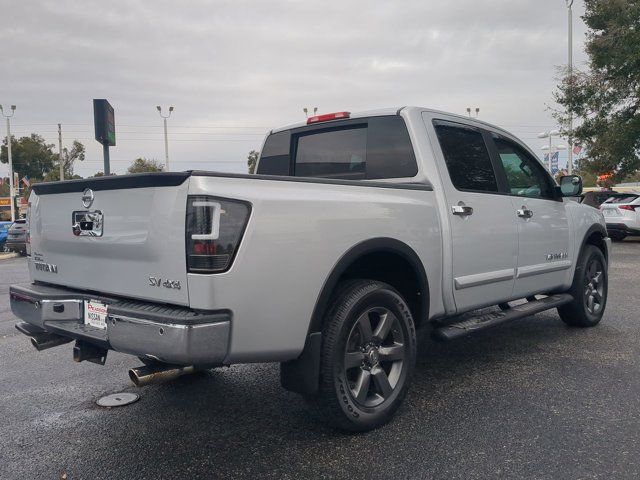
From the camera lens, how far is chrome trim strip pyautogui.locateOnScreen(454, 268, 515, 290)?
160 inches

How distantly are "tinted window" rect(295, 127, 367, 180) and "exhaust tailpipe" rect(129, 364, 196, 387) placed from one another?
2.12 m

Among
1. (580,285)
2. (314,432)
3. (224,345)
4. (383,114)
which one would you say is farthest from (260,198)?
(580,285)

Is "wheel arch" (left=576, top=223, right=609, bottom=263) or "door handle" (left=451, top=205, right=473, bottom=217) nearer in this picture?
"door handle" (left=451, top=205, right=473, bottom=217)

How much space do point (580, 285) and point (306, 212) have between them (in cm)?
387

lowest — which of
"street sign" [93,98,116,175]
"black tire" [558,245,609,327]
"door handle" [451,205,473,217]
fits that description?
"black tire" [558,245,609,327]

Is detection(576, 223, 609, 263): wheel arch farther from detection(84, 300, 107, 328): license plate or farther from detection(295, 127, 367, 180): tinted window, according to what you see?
detection(84, 300, 107, 328): license plate

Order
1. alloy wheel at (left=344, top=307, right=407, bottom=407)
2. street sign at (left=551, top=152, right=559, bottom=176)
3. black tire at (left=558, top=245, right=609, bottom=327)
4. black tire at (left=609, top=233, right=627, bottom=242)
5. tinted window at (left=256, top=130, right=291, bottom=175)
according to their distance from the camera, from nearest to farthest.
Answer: alloy wheel at (left=344, top=307, right=407, bottom=407) → tinted window at (left=256, top=130, right=291, bottom=175) → black tire at (left=558, top=245, right=609, bottom=327) → black tire at (left=609, top=233, right=627, bottom=242) → street sign at (left=551, top=152, right=559, bottom=176)

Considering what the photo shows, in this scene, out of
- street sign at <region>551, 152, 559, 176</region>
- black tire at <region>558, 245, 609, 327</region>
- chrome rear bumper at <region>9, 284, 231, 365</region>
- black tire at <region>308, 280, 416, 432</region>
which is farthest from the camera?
street sign at <region>551, 152, 559, 176</region>

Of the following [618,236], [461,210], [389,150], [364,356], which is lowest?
[618,236]

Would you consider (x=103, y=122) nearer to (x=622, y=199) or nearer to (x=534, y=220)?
(x=534, y=220)

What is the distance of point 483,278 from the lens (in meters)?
4.26

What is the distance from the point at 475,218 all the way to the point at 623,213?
48.6 feet

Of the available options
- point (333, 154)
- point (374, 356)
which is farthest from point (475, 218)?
point (374, 356)

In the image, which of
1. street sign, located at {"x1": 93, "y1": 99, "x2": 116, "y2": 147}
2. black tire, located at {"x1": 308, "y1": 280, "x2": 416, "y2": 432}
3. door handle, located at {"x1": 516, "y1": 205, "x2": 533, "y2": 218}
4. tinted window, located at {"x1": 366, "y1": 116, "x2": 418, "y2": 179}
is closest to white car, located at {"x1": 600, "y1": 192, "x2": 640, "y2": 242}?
door handle, located at {"x1": 516, "y1": 205, "x2": 533, "y2": 218}
